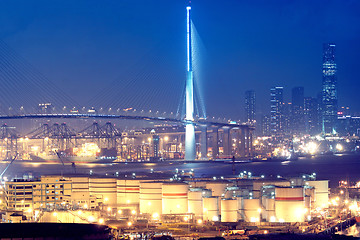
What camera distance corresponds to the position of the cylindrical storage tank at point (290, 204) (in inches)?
553

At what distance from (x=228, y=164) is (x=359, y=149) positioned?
3114cm

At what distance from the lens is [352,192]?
67.9ft

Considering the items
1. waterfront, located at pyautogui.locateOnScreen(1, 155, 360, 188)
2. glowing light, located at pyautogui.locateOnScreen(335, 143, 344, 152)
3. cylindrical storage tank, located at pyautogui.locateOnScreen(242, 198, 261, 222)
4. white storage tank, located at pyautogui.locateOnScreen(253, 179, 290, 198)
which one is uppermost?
glowing light, located at pyautogui.locateOnScreen(335, 143, 344, 152)

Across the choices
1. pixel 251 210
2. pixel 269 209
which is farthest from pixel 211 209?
pixel 269 209

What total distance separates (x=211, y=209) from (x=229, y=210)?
436 mm

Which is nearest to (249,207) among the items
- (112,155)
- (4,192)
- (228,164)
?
(4,192)

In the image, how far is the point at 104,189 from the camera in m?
16.7

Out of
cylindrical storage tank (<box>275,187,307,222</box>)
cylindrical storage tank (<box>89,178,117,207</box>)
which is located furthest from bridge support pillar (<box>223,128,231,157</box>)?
cylindrical storage tank (<box>275,187,307,222</box>)

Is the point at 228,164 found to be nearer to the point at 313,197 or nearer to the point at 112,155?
the point at 112,155

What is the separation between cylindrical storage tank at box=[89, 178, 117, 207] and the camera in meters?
16.5

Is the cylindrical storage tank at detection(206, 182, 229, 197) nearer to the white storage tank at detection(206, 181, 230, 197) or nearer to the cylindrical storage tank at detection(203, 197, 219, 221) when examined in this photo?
the white storage tank at detection(206, 181, 230, 197)

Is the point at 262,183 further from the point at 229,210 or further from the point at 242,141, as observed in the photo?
the point at 242,141

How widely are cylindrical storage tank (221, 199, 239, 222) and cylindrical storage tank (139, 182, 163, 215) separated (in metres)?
1.59

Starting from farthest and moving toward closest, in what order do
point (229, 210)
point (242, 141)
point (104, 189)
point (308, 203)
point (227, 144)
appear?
point (242, 141)
point (227, 144)
point (104, 189)
point (308, 203)
point (229, 210)
